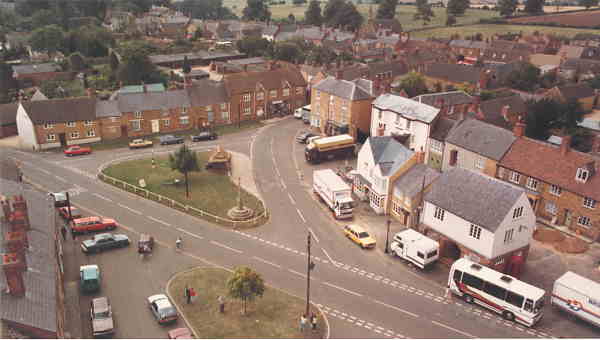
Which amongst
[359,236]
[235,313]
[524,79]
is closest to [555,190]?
[359,236]

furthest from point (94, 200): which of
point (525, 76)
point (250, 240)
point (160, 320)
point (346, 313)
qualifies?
point (525, 76)

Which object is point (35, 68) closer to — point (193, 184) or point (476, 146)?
point (193, 184)

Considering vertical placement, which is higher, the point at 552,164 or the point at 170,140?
the point at 552,164

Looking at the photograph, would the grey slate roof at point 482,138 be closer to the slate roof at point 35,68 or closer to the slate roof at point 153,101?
the slate roof at point 153,101

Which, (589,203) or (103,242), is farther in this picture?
(589,203)

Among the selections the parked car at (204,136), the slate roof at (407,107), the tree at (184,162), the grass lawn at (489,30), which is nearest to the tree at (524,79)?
the slate roof at (407,107)
